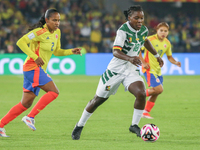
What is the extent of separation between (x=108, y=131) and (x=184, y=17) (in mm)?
21328

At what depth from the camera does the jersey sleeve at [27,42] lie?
17.5ft

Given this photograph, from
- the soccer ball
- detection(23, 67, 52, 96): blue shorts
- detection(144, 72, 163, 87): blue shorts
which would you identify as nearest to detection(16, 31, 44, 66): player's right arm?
detection(23, 67, 52, 96): blue shorts

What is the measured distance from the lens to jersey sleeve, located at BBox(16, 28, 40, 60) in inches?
211

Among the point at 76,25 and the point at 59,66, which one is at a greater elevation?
the point at 76,25

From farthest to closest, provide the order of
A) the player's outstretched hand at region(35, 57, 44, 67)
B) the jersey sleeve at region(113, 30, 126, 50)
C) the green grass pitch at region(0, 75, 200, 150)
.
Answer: the player's outstretched hand at region(35, 57, 44, 67)
the jersey sleeve at region(113, 30, 126, 50)
the green grass pitch at region(0, 75, 200, 150)

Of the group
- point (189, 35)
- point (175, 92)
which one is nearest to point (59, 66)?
point (175, 92)

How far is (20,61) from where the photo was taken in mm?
17297

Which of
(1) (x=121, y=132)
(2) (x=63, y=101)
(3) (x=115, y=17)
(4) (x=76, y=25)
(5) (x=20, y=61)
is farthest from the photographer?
(3) (x=115, y=17)

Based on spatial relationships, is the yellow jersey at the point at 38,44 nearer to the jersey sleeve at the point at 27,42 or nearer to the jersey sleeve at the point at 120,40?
the jersey sleeve at the point at 27,42

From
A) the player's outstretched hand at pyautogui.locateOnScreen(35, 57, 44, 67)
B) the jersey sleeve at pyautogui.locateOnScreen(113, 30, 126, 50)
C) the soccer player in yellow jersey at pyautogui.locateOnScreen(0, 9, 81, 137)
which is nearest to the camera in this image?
the jersey sleeve at pyautogui.locateOnScreen(113, 30, 126, 50)

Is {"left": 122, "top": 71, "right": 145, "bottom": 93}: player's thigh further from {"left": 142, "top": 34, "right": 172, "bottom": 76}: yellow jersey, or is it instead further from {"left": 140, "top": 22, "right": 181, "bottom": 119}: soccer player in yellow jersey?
{"left": 142, "top": 34, "right": 172, "bottom": 76}: yellow jersey

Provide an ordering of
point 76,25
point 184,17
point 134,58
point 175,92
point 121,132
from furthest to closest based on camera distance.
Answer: point 184,17, point 76,25, point 175,92, point 121,132, point 134,58

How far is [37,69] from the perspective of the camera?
5.52 meters

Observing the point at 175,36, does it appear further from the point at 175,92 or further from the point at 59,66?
the point at 175,92
